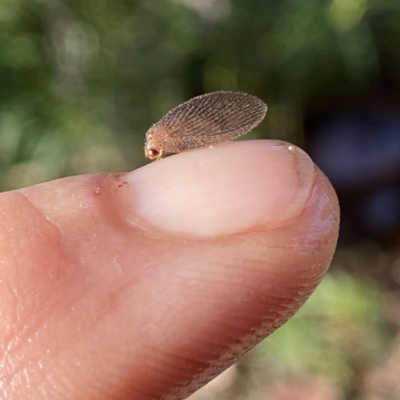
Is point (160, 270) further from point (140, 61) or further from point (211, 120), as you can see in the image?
point (140, 61)

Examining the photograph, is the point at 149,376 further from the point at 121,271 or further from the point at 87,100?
the point at 87,100

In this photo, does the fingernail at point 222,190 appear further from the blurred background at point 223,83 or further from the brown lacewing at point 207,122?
the blurred background at point 223,83

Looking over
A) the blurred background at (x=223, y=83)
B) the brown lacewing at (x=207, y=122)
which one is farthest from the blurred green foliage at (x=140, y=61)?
the brown lacewing at (x=207, y=122)

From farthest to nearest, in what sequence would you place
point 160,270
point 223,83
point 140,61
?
point 223,83 < point 140,61 < point 160,270

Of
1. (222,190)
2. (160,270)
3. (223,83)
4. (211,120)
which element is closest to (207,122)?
(211,120)

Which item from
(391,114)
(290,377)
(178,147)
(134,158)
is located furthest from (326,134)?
(178,147)

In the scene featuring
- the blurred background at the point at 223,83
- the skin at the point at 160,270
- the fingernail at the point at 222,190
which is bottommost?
the blurred background at the point at 223,83
